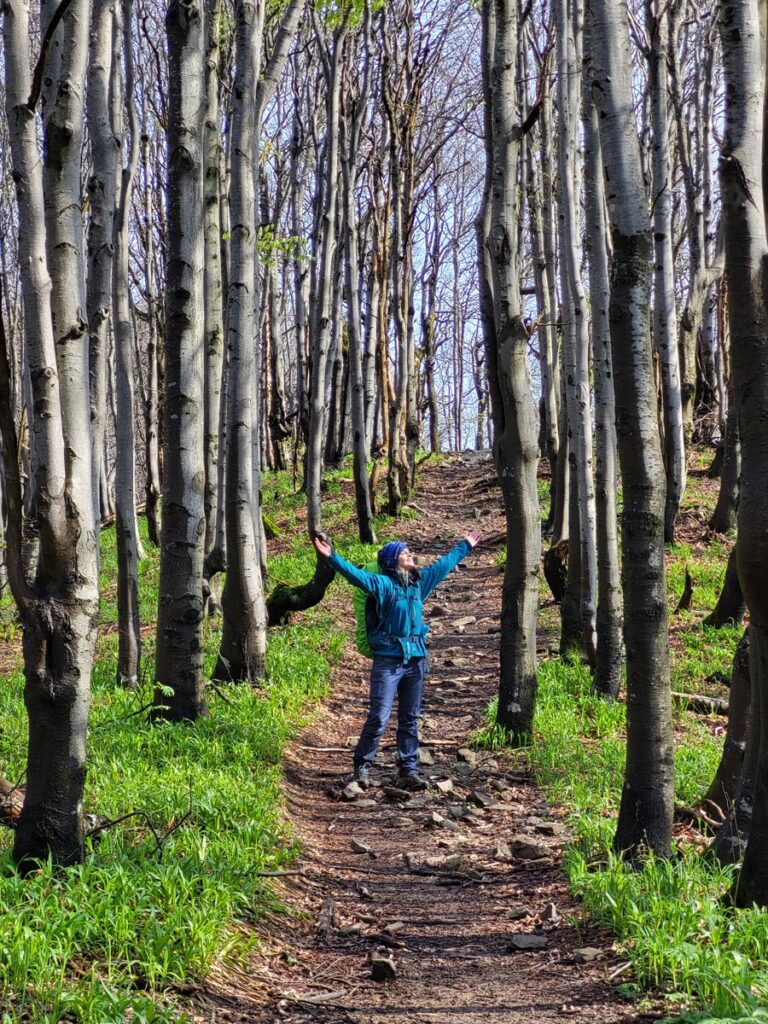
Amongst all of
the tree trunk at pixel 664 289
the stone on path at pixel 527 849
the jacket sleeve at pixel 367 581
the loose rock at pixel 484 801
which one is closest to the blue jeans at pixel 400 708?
the jacket sleeve at pixel 367 581

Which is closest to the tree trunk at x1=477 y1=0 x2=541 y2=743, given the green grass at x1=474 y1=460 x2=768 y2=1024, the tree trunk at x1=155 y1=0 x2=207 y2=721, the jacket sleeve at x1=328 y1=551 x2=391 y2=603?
the green grass at x1=474 y1=460 x2=768 y2=1024

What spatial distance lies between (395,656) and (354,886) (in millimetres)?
1958

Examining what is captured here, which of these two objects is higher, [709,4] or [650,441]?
[709,4]

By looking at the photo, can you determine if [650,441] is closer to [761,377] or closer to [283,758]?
[761,377]

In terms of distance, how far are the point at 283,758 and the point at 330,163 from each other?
9.32 m

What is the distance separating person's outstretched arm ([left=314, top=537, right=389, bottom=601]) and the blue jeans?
0.48 metres

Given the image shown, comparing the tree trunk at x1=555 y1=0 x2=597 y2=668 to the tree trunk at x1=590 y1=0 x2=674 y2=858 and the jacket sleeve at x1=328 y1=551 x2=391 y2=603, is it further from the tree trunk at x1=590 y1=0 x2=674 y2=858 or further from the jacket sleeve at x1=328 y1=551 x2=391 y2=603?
the tree trunk at x1=590 y1=0 x2=674 y2=858

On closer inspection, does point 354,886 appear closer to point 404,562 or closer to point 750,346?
point 404,562

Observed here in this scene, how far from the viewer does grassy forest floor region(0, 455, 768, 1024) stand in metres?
3.36

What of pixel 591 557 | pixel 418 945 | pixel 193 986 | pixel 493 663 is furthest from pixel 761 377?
pixel 493 663

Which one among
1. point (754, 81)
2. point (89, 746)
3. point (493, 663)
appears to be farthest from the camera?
point (493, 663)

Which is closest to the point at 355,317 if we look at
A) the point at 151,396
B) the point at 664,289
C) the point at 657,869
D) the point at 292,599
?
the point at 664,289

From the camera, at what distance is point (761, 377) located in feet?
12.1

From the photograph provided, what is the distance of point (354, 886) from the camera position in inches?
197
